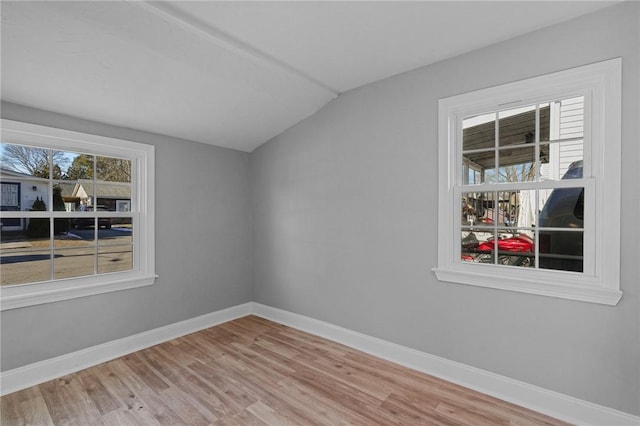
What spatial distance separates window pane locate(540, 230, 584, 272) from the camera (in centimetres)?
198

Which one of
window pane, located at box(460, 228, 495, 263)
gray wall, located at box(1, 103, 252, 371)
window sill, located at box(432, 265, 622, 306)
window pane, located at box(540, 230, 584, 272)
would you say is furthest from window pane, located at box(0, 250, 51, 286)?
window pane, located at box(540, 230, 584, 272)

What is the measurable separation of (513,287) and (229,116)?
116 inches

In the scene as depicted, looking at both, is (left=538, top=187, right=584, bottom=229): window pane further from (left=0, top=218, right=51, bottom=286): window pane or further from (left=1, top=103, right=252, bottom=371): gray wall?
(left=0, top=218, right=51, bottom=286): window pane

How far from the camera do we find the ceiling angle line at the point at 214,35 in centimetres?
178

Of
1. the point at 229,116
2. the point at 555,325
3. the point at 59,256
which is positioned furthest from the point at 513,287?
the point at 59,256

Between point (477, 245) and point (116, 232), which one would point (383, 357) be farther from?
point (116, 232)

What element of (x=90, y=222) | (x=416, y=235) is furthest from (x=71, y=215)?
(x=416, y=235)

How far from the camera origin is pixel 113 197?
298 centimetres

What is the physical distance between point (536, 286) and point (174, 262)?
11.1 ft

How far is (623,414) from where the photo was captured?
70.5 inches

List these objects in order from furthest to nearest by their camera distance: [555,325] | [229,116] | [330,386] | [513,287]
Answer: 1. [229,116]
2. [330,386]
3. [513,287]
4. [555,325]

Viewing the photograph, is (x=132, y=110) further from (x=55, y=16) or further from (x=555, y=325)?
(x=555, y=325)

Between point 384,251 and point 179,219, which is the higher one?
point 179,219

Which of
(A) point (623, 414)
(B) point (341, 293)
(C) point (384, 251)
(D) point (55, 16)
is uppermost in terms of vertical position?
(D) point (55, 16)
